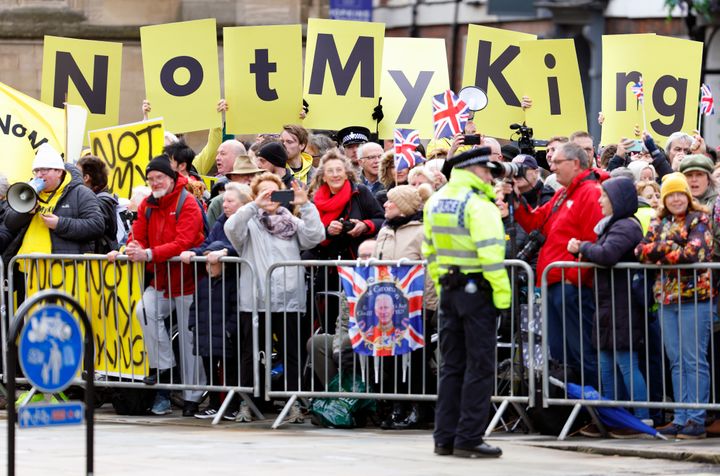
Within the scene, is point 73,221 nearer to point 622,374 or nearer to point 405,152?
point 405,152

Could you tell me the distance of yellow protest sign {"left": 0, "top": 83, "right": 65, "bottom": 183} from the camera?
16469 mm

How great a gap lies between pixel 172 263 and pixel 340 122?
3351 millimetres

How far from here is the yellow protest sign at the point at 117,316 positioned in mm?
14172

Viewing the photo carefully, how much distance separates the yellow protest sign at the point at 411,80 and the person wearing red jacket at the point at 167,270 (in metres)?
3.43

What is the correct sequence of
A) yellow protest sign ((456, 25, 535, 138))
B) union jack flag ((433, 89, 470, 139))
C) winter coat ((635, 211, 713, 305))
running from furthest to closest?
yellow protest sign ((456, 25, 535, 138)) → union jack flag ((433, 89, 470, 139)) → winter coat ((635, 211, 713, 305))

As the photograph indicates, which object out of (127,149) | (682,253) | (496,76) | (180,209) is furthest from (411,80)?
(682,253)

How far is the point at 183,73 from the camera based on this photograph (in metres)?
17.1

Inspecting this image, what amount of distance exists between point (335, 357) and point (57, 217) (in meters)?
2.67

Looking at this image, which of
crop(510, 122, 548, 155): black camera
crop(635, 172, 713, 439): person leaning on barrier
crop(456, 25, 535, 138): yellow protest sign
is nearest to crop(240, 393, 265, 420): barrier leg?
crop(635, 172, 713, 439): person leaning on barrier

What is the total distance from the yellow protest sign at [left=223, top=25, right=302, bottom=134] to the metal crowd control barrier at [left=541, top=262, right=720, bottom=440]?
15.3 feet

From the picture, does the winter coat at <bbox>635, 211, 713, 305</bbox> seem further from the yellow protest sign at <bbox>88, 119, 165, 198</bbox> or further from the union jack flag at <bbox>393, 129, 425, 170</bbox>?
the yellow protest sign at <bbox>88, 119, 165, 198</bbox>

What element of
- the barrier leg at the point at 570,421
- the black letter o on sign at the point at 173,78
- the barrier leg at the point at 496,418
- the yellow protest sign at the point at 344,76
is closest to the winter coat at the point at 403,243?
the barrier leg at the point at 496,418

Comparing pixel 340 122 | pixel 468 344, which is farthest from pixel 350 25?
pixel 468 344

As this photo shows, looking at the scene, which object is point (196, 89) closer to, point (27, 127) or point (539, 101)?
point (27, 127)
